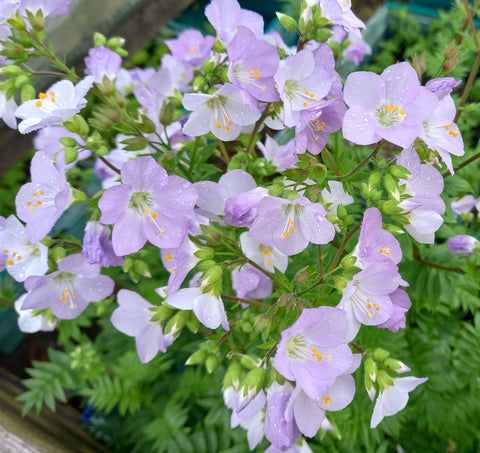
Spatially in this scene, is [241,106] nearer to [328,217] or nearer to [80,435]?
[328,217]

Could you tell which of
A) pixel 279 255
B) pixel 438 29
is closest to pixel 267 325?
pixel 279 255

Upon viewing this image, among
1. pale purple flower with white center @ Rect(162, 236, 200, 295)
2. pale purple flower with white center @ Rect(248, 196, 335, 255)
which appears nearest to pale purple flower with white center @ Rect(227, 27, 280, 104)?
pale purple flower with white center @ Rect(248, 196, 335, 255)

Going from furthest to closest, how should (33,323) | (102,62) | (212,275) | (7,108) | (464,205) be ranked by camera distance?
1. (464,205)
2. (33,323)
3. (102,62)
4. (7,108)
5. (212,275)

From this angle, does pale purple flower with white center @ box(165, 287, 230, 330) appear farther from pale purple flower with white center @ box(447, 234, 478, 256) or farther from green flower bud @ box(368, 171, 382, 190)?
pale purple flower with white center @ box(447, 234, 478, 256)

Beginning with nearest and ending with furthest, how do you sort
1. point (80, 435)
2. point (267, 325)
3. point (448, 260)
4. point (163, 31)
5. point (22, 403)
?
1. point (267, 325)
2. point (448, 260)
3. point (22, 403)
4. point (80, 435)
5. point (163, 31)

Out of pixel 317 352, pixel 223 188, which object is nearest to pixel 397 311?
pixel 317 352

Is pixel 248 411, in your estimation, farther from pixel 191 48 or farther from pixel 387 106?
pixel 191 48

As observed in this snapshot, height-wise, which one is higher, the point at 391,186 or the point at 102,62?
the point at 102,62
